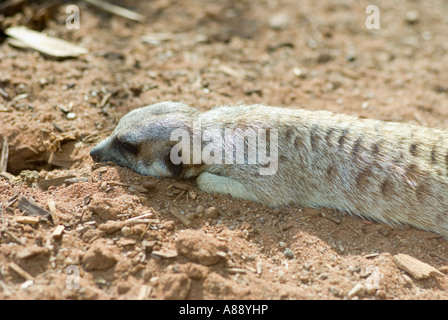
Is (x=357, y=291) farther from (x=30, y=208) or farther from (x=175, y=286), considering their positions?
(x=30, y=208)

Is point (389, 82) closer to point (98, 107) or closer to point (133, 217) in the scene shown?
point (98, 107)

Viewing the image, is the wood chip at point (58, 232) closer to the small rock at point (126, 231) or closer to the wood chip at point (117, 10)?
the small rock at point (126, 231)

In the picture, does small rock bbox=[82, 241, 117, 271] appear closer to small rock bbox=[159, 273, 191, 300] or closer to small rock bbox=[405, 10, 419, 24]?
small rock bbox=[159, 273, 191, 300]

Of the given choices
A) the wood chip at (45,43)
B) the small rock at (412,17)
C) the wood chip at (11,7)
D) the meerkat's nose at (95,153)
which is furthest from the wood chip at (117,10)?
the small rock at (412,17)

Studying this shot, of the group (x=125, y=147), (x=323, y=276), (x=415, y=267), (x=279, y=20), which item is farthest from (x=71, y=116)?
(x=279, y=20)

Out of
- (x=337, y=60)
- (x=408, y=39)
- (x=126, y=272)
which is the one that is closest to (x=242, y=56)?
(x=337, y=60)

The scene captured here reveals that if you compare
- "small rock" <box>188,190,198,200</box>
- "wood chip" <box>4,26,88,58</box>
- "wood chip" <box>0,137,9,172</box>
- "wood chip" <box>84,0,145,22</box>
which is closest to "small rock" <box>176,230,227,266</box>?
"small rock" <box>188,190,198,200</box>
